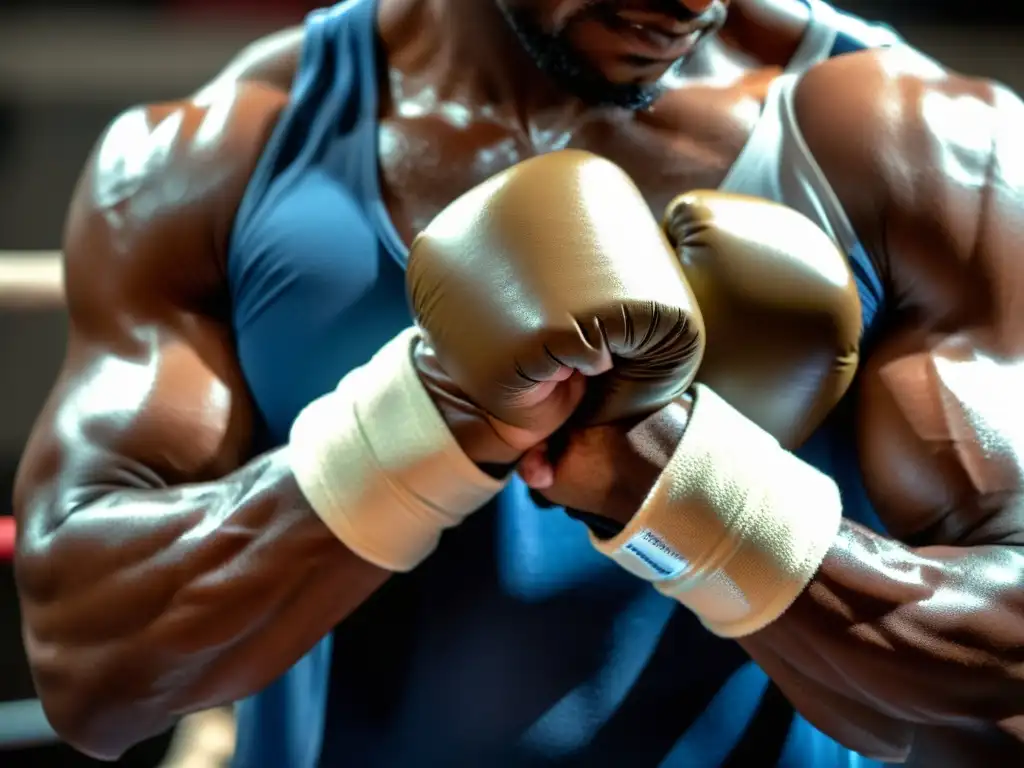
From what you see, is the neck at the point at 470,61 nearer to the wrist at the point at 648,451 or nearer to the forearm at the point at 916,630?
the wrist at the point at 648,451

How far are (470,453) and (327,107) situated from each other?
392 millimetres

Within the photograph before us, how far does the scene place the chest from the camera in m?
0.93

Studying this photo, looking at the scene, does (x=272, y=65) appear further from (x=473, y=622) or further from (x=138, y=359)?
(x=473, y=622)

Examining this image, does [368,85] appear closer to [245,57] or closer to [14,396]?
[245,57]

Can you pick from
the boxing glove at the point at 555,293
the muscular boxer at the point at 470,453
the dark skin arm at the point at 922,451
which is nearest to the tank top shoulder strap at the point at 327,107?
the muscular boxer at the point at 470,453

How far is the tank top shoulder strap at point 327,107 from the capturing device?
93 centimetres

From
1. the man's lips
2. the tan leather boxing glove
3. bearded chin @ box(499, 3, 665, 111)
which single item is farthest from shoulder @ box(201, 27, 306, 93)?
the tan leather boxing glove

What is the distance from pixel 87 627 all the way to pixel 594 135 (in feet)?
1.86

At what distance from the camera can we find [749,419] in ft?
2.52

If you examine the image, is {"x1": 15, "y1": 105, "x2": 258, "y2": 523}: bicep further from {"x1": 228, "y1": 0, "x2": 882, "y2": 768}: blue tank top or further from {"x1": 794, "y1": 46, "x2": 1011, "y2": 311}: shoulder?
{"x1": 794, "y1": 46, "x2": 1011, "y2": 311}: shoulder

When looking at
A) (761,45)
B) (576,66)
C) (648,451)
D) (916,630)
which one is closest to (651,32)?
(576,66)

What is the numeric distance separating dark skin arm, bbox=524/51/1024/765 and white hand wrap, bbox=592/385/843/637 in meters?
0.02

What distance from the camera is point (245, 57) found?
3.43ft

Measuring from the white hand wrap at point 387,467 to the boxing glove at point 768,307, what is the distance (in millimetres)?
183
